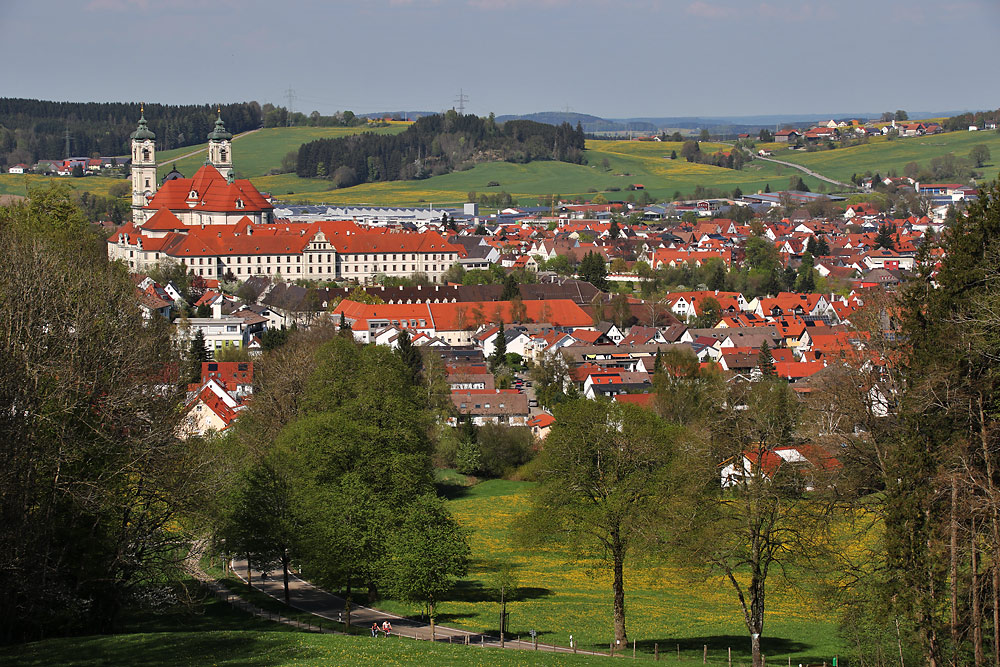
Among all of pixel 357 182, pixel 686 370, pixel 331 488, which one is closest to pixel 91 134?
pixel 357 182

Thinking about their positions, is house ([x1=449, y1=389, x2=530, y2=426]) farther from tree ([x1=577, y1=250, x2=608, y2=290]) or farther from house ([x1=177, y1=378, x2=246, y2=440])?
tree ([x1=577, y1=250, x2=608, y2=290])

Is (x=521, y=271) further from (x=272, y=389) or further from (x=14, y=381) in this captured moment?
(x=14, y=381)

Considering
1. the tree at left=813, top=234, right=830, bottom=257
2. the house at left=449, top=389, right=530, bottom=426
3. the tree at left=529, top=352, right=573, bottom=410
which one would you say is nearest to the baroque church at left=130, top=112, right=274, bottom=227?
the tree at left=813, top=234, right=830, bottom=257

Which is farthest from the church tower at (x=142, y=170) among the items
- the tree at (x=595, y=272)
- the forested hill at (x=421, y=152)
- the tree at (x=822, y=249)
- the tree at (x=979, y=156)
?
the tree at (x=979, y=156)

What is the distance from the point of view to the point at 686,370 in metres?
55.1

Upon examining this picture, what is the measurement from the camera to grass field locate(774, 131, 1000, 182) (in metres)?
180

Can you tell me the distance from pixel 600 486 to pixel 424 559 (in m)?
3.43

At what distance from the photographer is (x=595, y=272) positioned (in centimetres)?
8862

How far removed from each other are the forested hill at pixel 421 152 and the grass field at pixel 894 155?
39037 millimetres

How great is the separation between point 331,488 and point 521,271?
68277 millimetres

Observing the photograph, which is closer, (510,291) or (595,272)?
(510,291)

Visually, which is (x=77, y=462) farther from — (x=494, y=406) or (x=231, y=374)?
(x=494, y=406)

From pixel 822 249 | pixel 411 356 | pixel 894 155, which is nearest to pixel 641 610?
pixel 411 356

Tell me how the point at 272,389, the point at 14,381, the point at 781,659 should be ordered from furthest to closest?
the point at 272,389, the point at 781,659, the point at 14,381
